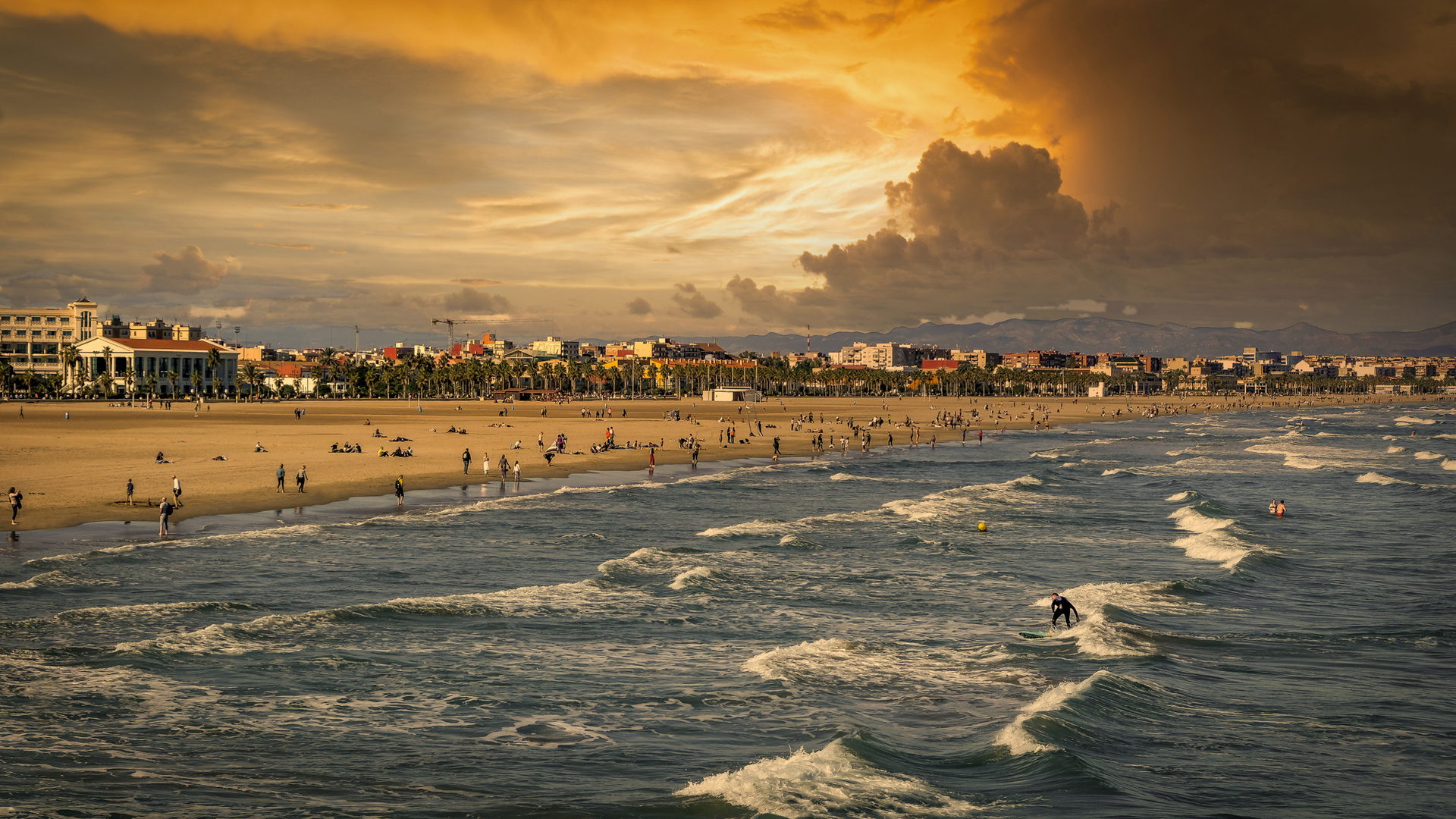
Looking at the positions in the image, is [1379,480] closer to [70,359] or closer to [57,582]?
[57,582]

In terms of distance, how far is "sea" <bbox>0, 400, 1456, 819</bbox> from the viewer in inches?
583

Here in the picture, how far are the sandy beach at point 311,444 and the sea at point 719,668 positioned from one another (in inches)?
261

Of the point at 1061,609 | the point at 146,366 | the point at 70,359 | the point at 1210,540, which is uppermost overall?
the point at 70,359

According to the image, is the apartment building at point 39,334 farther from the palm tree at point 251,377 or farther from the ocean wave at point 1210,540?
the ocean wave at point 1210,540

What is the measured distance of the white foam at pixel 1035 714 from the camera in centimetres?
1631

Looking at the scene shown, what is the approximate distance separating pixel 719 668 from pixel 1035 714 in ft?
22.1

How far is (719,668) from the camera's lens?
20.9 m

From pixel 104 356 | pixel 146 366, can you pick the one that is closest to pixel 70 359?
pixel 104 356

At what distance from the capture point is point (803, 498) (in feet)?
161

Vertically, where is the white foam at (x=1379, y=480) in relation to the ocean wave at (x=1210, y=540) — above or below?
above

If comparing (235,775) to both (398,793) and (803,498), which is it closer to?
(398,793)

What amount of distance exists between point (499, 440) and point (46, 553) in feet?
159

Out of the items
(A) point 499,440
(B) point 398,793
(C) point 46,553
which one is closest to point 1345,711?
(B) point 398,793

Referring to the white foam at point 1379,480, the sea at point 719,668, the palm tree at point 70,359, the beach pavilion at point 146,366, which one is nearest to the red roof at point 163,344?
the beach pavilion at point 146,366
